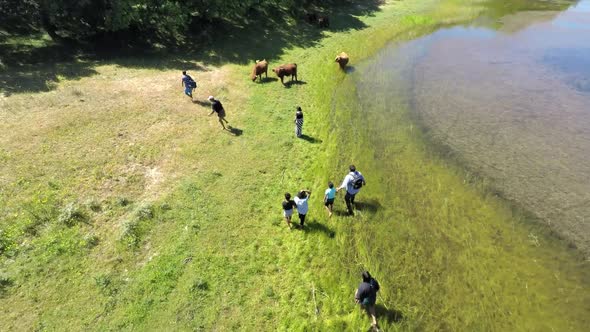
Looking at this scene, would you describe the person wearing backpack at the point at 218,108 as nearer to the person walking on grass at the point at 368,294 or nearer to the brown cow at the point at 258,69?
the brown cow at the point at 258,69

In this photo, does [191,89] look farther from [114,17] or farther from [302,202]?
[302,202]

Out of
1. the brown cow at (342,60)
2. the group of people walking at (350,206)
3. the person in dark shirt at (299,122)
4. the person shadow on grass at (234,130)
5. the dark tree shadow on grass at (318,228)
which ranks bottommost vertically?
the dark tree shadow on grass at (318,228)

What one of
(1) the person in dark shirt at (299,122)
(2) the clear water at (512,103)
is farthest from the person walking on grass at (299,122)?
(2) the clear water at (512,103)

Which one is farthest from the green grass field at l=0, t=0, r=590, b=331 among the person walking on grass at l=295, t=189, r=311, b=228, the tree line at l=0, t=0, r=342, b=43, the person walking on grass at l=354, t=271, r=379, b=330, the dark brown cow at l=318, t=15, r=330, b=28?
the dark brown cow at l=318, t=15, r=330, b=28

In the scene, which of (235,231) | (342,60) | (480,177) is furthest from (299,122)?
(342,60)

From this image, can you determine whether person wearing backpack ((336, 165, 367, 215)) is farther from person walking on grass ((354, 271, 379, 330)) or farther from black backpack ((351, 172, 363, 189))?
person walking on grass ((354, 271, 379, 330))

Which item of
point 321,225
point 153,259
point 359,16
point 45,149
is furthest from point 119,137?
point 359,16
